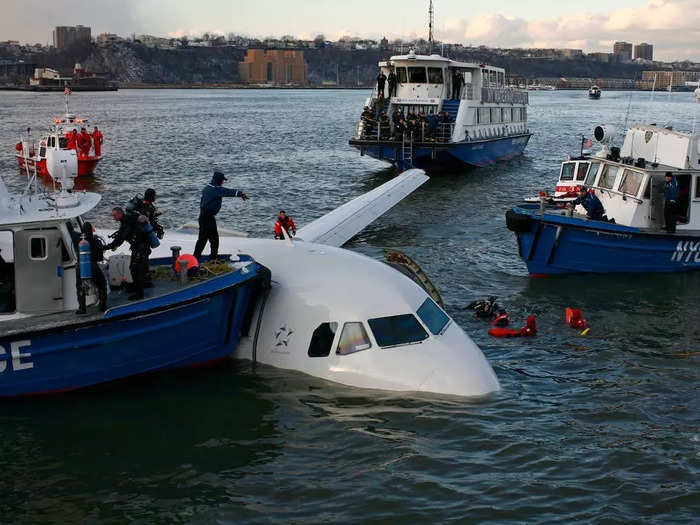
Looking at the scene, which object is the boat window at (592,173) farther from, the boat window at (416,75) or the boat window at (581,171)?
the boat window at (416,75)

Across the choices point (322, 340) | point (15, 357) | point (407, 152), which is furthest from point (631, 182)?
point (407, 152)

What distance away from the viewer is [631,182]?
30.6m

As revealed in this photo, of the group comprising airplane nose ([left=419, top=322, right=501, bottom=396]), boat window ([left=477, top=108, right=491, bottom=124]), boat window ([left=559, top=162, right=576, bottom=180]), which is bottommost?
airplane nose ([left=419, top=322, right=501, bottom=396])

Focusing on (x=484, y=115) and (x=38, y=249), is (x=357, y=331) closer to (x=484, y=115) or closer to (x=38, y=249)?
(x=38, y=249)

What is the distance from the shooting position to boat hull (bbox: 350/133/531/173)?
2216 inches

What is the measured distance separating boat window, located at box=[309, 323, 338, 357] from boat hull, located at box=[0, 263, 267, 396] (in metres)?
1.59

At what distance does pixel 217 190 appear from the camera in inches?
728

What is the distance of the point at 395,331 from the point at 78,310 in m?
6.16

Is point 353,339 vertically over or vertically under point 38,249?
under

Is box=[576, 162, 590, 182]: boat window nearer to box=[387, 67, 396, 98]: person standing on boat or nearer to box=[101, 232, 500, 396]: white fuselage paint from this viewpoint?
box=[101, 232, 500, 396]: white fuselage paint

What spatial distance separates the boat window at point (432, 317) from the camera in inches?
650

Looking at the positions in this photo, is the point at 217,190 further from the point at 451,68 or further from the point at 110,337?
the point at 451,68

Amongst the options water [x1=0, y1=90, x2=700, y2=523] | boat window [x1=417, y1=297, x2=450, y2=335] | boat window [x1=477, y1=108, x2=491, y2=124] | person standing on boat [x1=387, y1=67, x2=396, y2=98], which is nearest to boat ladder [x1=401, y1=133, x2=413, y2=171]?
person standing on boat [x1=387, y1=67, x2=396, y2=98]

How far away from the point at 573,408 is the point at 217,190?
30.2 feet
